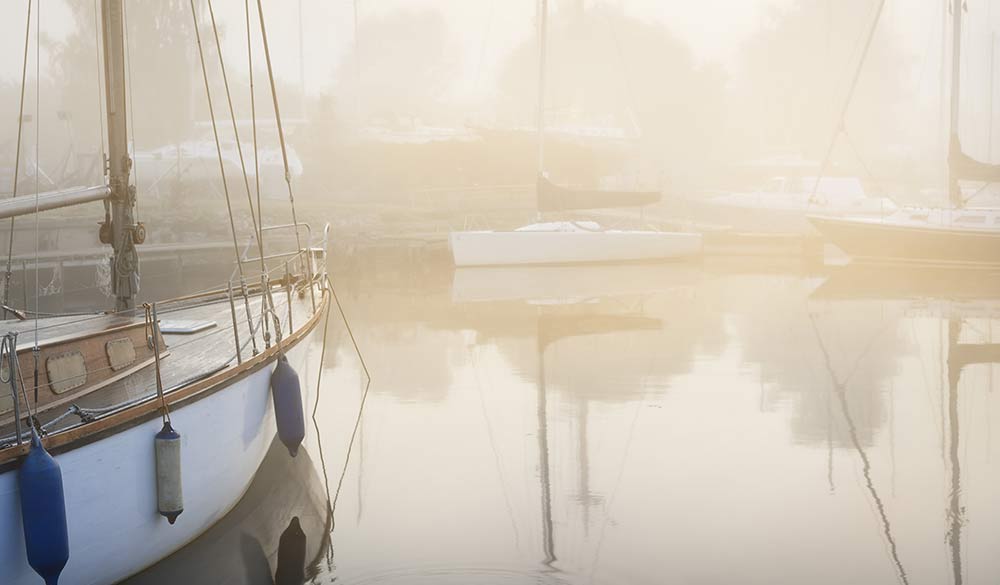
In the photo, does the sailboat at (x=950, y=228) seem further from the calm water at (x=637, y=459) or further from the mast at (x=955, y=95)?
the calm water at (x=637, y=459)

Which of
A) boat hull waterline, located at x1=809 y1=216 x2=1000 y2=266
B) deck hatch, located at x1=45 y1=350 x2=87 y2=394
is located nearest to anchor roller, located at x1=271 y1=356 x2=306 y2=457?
deck hatch, located at x1=45 y1=350 x2=87 y2=394

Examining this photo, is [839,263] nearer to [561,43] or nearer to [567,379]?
[567,379]

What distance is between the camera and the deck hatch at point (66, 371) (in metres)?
7.81

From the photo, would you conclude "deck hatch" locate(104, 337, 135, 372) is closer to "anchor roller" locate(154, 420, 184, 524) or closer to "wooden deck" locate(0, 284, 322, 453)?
"wooden deck" locate(0, 284, 322, 453)

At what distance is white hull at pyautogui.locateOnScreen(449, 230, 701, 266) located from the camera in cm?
3269

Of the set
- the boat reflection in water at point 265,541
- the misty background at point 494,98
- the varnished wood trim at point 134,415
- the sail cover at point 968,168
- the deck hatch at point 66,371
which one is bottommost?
the boat reflection in water at point 265,541

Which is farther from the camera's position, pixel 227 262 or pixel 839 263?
pixel 839 263

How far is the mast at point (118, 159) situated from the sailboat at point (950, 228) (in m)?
27.0

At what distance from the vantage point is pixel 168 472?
742 centimetres

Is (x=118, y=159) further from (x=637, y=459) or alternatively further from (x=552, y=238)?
(x=552, y=238)

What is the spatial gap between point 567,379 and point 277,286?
14.0 ft

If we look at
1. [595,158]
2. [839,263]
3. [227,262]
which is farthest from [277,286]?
[595,158]

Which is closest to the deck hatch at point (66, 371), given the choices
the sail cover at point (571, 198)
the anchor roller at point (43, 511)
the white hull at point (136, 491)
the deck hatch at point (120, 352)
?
the deck hatch at point (120, 352)

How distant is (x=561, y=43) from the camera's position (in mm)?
77875
